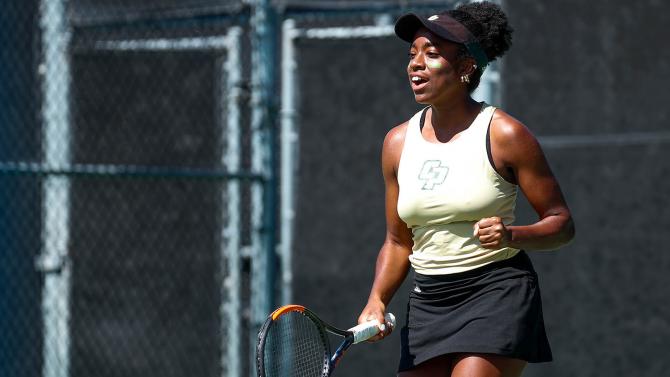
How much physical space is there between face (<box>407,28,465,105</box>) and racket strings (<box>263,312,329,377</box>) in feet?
2.67

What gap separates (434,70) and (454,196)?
40 centimetres

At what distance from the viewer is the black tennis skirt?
3553mm

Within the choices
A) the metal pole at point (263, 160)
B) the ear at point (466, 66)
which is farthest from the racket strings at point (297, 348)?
the metal pole at point (263, 160)

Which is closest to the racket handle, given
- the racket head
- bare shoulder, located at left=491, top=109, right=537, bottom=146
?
the racket head

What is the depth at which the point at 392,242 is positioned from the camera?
396 centimetres

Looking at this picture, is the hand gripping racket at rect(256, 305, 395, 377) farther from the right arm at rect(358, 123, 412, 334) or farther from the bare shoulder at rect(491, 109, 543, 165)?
the bare shoulder at rect(491, 109, 543, 165)

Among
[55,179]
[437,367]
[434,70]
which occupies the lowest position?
[437,367]

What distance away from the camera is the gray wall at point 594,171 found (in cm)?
607

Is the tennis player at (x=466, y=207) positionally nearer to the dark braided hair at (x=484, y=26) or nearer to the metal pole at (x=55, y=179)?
the dark braided hair at (x=484, y=26)

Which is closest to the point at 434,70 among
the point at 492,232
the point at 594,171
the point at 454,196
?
the point at 454,196

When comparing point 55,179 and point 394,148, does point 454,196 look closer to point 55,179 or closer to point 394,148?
point 394,148

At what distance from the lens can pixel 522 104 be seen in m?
6.32

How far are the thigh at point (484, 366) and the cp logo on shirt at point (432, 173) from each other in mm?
536

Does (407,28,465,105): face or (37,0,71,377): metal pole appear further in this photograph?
(37,0,71,377): metal pole
